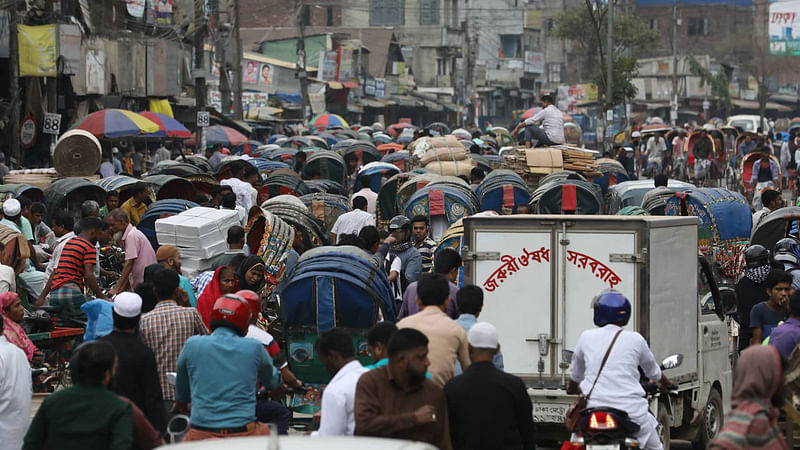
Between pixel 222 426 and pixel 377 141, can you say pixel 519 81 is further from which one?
pixel 222 426

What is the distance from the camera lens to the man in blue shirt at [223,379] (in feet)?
21.9

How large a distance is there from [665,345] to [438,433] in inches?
150

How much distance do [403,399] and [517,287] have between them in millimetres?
3636

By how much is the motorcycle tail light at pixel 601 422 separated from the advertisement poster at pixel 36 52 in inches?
933

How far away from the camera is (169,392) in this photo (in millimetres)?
8156

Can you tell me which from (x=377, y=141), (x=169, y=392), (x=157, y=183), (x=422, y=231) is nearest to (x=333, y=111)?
(x=377, y=141)

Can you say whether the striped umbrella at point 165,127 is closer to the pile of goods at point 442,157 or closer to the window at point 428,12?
the pile of goods at point 442,157

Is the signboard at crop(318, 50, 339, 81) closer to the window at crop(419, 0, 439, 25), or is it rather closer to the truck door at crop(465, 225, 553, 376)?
the window at crop(419, 0, 439, 25)

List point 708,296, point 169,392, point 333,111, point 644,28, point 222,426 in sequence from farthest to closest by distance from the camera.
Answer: point 644,28
point 333,111
point 708,296
point 169,392
point 222,426

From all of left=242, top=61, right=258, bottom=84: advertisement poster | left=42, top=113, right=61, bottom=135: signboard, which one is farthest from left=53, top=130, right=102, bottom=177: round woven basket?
left=242, top=61, right=258, bottom=84: advertisement poster

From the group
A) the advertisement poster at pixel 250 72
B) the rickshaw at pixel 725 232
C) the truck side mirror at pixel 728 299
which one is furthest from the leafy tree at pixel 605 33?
the truck side mirror at pixel 728 299

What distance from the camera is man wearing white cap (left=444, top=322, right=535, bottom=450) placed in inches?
245

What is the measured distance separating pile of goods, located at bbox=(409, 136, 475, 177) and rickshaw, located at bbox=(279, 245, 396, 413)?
50.5 ft

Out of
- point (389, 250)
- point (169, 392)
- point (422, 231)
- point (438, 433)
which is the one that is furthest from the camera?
point (422, 231)
